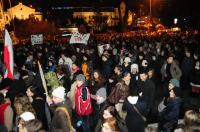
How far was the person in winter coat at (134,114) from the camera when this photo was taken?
22.4 feet

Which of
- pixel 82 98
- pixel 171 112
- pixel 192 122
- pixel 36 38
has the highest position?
pixel 36 38

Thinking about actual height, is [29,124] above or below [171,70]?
above

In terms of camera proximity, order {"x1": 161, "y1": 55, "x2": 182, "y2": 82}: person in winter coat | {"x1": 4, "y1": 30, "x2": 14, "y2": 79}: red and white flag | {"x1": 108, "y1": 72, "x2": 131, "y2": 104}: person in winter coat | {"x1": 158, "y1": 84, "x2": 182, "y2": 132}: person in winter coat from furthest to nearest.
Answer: {"x1": 161, "y1": 55, "x2": 182, "y2": 82}: person in winter coat → {"x1": 108, "y1": 72, "x2": 131, "y2": 104}: person in winter coat → {"x1": 4, "y1": 30, "x2": 14, "y2": 79}: red and white flag → {"x1": 158, "y1": 84, "x2": 182, "y2": 132}: person in winter coat

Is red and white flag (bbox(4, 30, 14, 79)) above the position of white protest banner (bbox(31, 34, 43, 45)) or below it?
above

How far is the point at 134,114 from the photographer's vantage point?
22.5 ft

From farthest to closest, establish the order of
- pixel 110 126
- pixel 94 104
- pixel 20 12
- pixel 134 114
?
1. pixel 20 12
2. pixel 94 104
3. pixel 134 114
4. pixel 110 126

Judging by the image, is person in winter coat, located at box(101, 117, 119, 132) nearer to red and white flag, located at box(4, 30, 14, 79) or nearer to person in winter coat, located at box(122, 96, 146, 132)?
person in winter coat, located at box(122, 96, 146, 132)

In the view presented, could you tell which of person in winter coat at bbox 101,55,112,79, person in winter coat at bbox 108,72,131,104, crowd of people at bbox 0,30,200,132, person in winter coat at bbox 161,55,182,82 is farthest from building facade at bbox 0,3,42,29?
person in winter coat at bbox 108,72,131,104

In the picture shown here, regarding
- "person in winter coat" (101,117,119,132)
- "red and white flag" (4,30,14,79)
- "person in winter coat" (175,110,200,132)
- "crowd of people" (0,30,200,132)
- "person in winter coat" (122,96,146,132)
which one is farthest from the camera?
"red and white flag" (4,30,14,79)

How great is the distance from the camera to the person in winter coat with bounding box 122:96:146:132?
683 cm

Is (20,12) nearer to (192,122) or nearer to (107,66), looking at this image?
(107,66)

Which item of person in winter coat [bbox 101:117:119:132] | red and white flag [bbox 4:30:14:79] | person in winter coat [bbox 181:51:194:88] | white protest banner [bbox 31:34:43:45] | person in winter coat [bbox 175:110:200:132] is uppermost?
red and white flag [bbox 4:30:14:79]

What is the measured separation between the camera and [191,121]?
522 cm

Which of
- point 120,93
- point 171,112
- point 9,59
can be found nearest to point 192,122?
point 171,112
